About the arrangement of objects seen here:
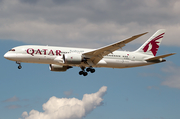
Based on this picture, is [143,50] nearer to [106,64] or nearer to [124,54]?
[124,54]

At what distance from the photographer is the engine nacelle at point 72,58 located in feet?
155

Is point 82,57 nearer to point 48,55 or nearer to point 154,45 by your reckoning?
point 48,55

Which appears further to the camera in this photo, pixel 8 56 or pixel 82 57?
pixel 82 57

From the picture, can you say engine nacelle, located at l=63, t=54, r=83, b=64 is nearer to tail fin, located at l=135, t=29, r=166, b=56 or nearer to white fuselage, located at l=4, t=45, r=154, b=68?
white fuselage, located at l=4, t=45, r=154, b=68

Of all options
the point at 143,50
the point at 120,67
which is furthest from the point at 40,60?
the point at 143,50

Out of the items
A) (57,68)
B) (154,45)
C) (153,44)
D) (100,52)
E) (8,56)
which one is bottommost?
(57,68)

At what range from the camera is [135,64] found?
179 feet

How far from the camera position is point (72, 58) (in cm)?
4741

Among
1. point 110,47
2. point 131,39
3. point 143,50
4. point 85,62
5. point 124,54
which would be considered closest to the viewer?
point 131,39

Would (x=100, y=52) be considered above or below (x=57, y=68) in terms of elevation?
above

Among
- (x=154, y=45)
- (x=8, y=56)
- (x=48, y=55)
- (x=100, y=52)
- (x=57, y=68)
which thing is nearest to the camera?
(x=8, y=56)

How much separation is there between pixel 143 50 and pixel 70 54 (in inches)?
673

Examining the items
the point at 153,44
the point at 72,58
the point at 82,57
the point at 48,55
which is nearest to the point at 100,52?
the point at 82,57

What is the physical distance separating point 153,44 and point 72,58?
20199mm
